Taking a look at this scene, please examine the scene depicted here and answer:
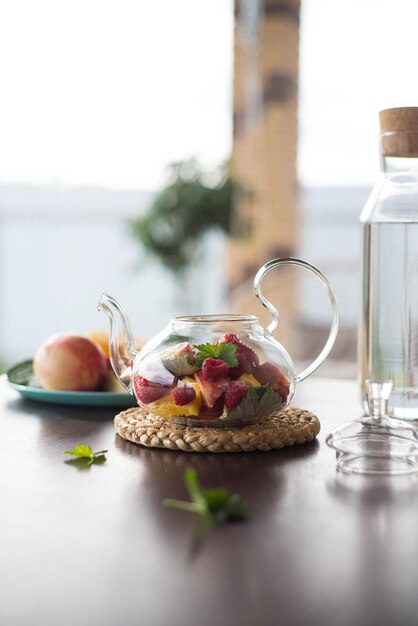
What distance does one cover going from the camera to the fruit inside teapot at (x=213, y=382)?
0.78 metres

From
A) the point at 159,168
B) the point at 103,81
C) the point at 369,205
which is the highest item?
the point at 103,81

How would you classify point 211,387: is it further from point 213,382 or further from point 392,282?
point 392,282

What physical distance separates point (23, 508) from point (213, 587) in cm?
22

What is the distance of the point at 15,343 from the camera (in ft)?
18.9

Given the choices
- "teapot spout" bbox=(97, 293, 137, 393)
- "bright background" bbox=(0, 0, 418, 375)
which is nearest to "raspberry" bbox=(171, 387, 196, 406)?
"teapot spout" bbox=(97, 293, 137, 393)

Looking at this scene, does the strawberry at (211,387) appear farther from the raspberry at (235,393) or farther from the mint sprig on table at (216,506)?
the mint sprig on table at (216,506)

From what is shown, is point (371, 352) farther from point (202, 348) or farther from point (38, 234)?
point (38, 234)

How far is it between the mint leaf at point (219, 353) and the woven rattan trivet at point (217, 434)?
0.07 m

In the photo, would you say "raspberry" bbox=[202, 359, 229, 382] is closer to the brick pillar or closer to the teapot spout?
the teapot spout

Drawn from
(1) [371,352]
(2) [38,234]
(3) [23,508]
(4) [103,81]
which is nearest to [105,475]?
(3) [23,508]

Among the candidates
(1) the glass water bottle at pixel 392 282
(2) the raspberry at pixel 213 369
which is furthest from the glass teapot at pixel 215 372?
(1) the glass water bottle at pixel 392 282

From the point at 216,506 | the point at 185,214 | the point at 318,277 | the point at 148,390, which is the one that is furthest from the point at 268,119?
the point at 216,506

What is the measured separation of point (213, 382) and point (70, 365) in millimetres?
364

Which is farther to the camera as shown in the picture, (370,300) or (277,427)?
(370,300)
